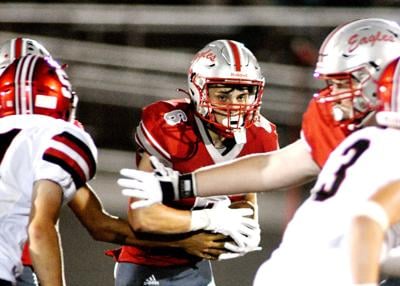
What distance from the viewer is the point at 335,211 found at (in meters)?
2.66

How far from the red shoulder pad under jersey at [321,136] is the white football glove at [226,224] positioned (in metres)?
0.55

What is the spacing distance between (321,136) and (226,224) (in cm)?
62

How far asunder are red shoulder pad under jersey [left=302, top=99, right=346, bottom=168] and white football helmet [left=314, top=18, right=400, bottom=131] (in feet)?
0.10

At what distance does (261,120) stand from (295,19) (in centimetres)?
513

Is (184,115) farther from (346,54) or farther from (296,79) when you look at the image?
(296,79)

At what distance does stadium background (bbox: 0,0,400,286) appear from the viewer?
851 centimetres

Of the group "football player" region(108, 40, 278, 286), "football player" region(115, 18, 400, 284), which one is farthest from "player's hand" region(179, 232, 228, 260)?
"football player" region(115, 18, 400, 284)

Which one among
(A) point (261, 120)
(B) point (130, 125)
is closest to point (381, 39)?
(A) point (261, 120)

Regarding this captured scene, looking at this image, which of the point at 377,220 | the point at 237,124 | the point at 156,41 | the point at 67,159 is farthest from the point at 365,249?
the point at 156,41

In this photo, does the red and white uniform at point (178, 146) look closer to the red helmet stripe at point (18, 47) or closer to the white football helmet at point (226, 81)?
the white football helmet at point (226, 81)

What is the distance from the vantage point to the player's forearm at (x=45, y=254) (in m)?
2.98

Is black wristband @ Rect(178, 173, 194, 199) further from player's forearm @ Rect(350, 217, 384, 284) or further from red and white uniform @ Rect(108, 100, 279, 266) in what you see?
player's forearm @ Rect(350, 217, 384, 284)

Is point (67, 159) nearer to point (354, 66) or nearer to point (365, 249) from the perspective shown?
point (354, 66)

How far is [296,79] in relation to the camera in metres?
8.60
